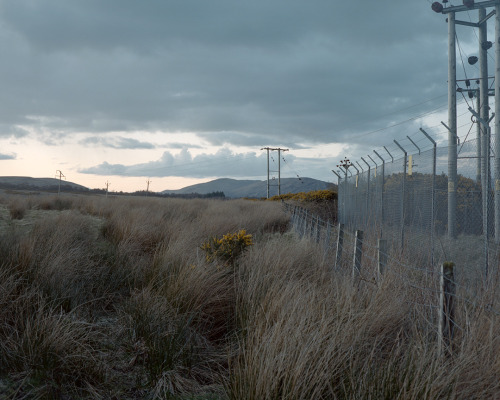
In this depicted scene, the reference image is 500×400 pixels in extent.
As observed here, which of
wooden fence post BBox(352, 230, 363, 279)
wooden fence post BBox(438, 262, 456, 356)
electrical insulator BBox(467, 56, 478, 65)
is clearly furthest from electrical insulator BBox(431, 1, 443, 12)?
wooden fence post BBox(438, 262, 456, 356)

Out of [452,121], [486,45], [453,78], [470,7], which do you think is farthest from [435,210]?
[486,45]

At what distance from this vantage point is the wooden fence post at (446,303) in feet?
11.3

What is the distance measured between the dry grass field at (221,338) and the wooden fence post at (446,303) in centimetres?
12

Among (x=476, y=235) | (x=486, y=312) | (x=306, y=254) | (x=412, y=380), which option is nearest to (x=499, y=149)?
(x=476, y=235)

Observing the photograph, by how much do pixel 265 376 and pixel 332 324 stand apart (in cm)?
97

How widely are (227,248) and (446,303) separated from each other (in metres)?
4.24

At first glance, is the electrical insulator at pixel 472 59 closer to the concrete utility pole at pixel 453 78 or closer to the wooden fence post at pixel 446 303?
the concrete utility pole at pixel 453 78

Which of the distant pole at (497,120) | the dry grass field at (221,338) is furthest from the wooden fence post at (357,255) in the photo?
the distant pole at (497,120)

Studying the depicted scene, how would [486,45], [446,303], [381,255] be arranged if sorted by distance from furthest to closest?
[486,45]
[381,255]
[446,303]

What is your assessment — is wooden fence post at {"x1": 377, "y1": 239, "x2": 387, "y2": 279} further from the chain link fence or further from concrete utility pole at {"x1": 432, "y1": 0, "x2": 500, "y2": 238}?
concrete utility pole at {"x1": 432, "y1": 0, "x2": 500, "y2": 238}

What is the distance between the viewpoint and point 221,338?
480cm

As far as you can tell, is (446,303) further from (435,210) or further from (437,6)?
(437,6)

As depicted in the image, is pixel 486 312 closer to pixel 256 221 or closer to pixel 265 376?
pixel 265 376

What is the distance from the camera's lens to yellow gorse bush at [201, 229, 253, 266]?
7.16 m
